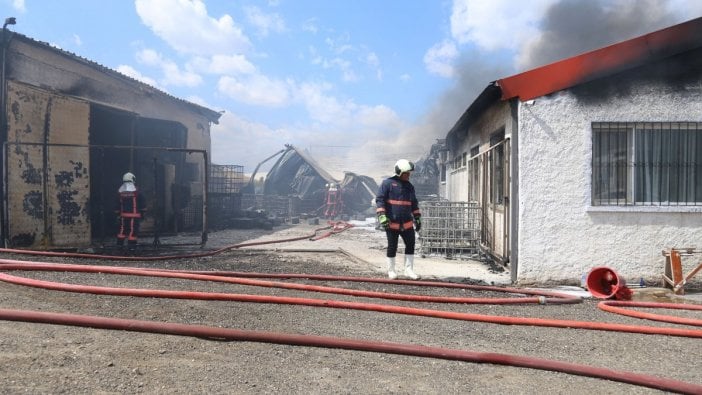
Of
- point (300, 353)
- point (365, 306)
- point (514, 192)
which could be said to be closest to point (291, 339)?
point (300, 353)

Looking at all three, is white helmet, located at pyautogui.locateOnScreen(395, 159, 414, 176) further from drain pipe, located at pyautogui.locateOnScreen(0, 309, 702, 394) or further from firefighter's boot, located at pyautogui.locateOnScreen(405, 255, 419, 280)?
drain pipe, located at pyautogui.locateOnScreen(0, 309, 702, 394)

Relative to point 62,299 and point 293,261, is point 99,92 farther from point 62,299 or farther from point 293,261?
point 62,299

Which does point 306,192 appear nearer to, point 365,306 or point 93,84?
point 93,84

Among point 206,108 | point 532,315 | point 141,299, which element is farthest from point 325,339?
point 206,108

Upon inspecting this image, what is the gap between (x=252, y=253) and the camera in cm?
911

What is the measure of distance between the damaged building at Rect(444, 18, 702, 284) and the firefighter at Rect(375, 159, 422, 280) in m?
1.40

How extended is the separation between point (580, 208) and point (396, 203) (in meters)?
2.41

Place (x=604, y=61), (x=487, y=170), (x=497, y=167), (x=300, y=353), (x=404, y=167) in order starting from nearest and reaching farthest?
1. (x=300, y=353)
2. (x=604, y=61)
3. (x=404, y=167)
4. (x=497, y=167)
5. (x=487, y=170)

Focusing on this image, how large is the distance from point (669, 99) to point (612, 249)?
2.06m

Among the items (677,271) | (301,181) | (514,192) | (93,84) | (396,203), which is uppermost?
(93,84)

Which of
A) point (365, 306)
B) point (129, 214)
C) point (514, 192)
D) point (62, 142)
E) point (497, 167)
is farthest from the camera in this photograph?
point (129, 214)

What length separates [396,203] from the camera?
6.89m

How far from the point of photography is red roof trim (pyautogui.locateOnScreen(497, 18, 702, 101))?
20.3 ft

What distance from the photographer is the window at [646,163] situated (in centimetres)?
641
